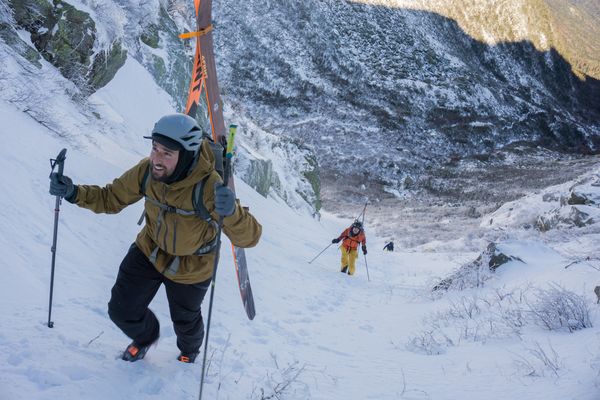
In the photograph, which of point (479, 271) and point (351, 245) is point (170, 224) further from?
point (351, 245)

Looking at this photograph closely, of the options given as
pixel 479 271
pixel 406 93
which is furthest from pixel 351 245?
pixel 406 93

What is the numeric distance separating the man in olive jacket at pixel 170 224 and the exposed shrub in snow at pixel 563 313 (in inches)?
122

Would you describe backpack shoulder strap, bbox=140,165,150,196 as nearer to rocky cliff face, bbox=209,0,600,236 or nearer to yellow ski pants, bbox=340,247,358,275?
yellow ski pants, bbox=340,247,358,275

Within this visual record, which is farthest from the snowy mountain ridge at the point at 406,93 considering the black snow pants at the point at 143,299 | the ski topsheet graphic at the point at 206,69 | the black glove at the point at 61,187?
the black glove at the point at 61,187

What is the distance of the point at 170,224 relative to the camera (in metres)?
2.84

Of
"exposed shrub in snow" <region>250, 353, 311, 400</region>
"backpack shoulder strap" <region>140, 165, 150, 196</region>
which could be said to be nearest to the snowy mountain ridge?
"exposed shrub in snow" <region>250, 353, 311, 400</region>

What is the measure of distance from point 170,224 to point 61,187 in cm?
73

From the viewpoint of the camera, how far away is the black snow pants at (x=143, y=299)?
9.72ft

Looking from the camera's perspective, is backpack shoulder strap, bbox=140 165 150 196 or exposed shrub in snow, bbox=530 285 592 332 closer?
backpack shoulder strap, bbox=140 165 150 196

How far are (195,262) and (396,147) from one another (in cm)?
3798

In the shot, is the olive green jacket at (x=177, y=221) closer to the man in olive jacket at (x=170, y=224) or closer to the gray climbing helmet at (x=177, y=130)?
the man in olive jacket at (x=170, y=224)

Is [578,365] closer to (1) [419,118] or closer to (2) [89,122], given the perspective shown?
(2) [89,122]

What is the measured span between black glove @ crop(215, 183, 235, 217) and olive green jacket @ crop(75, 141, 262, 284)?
0.15 m

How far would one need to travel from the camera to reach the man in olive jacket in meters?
2.71
